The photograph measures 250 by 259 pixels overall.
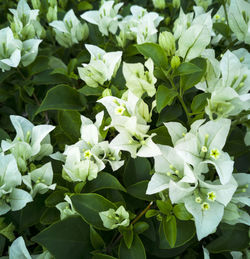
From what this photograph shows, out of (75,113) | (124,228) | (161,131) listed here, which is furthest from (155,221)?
(75,113)

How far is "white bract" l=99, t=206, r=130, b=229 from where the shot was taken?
0.66 metres

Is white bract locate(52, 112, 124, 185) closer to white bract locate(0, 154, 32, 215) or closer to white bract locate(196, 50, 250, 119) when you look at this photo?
white bract locate(0, 154, 32, 215)

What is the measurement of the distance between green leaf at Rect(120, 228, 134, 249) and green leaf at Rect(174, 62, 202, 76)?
35 cm

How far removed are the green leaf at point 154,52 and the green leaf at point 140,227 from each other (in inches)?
13.7

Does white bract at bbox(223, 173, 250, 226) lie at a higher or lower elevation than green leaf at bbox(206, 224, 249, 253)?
Answer: higher

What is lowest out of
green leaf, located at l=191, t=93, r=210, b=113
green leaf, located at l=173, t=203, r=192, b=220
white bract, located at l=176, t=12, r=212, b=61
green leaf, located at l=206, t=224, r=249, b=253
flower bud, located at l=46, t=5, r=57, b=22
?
green leaf, located at l=206, t=224, r=249, b=253

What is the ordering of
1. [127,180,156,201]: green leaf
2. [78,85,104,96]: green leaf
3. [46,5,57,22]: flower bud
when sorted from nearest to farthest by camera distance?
[127,180,156,201]: green leaf, [78,85,104,96]: green leaf, [46,5,57,22]: flower bud

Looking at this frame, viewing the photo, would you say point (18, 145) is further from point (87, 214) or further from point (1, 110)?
point (1, 110)

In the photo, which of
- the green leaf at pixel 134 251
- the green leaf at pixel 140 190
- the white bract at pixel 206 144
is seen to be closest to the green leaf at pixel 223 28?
the white bract at pixel 206 144

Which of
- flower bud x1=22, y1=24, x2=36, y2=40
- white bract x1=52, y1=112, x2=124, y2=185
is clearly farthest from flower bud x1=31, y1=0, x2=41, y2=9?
white bract x1=52, y1=112, x2=124, y2=185

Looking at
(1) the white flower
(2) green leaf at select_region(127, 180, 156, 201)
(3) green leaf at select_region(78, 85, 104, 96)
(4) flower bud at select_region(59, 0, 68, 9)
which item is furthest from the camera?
(4) flower bud at select_region(59, 0, 68, 9)

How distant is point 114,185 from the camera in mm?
704

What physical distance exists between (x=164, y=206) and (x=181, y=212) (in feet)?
0.13

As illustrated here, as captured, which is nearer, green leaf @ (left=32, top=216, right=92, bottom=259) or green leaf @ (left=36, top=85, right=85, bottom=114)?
green leaf @ (left=32, top=216, right=92, bottom=259)
